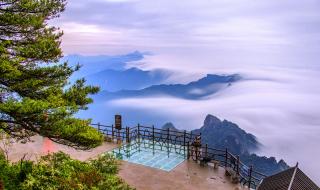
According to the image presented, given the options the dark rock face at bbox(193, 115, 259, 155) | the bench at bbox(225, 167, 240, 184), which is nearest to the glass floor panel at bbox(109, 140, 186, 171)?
the bench at bbox(225, 167, 240, 184)

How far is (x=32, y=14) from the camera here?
12891mm

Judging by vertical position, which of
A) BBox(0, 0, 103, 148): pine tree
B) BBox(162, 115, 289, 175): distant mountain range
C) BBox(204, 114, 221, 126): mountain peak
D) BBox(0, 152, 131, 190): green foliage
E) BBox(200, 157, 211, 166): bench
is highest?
BBox(0, 0, 103, 148): pine tree

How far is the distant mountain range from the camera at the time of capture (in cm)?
9544

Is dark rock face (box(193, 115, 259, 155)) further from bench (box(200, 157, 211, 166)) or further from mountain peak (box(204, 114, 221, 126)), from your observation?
bench (box(200, 157, 211, 166))

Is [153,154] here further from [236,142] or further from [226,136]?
[226,136]

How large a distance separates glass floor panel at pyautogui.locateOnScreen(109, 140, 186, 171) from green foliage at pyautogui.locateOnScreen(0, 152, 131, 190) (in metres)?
8.96

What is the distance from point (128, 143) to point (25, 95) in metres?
14.7

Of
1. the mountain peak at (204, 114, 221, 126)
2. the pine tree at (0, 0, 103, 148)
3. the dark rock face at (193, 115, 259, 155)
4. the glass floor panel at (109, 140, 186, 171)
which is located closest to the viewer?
the pine tree at (0, 0, 103, 148)

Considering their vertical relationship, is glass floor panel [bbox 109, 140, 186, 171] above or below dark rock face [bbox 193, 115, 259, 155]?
above

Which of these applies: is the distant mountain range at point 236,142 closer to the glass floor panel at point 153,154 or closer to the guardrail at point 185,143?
the guardrail at point 185,143

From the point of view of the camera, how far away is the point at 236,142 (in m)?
104

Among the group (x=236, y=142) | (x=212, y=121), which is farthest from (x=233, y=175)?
(x=212, y=121)

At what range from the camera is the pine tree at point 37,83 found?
1180 centimetres

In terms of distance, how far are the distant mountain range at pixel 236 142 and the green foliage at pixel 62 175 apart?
81612mm
